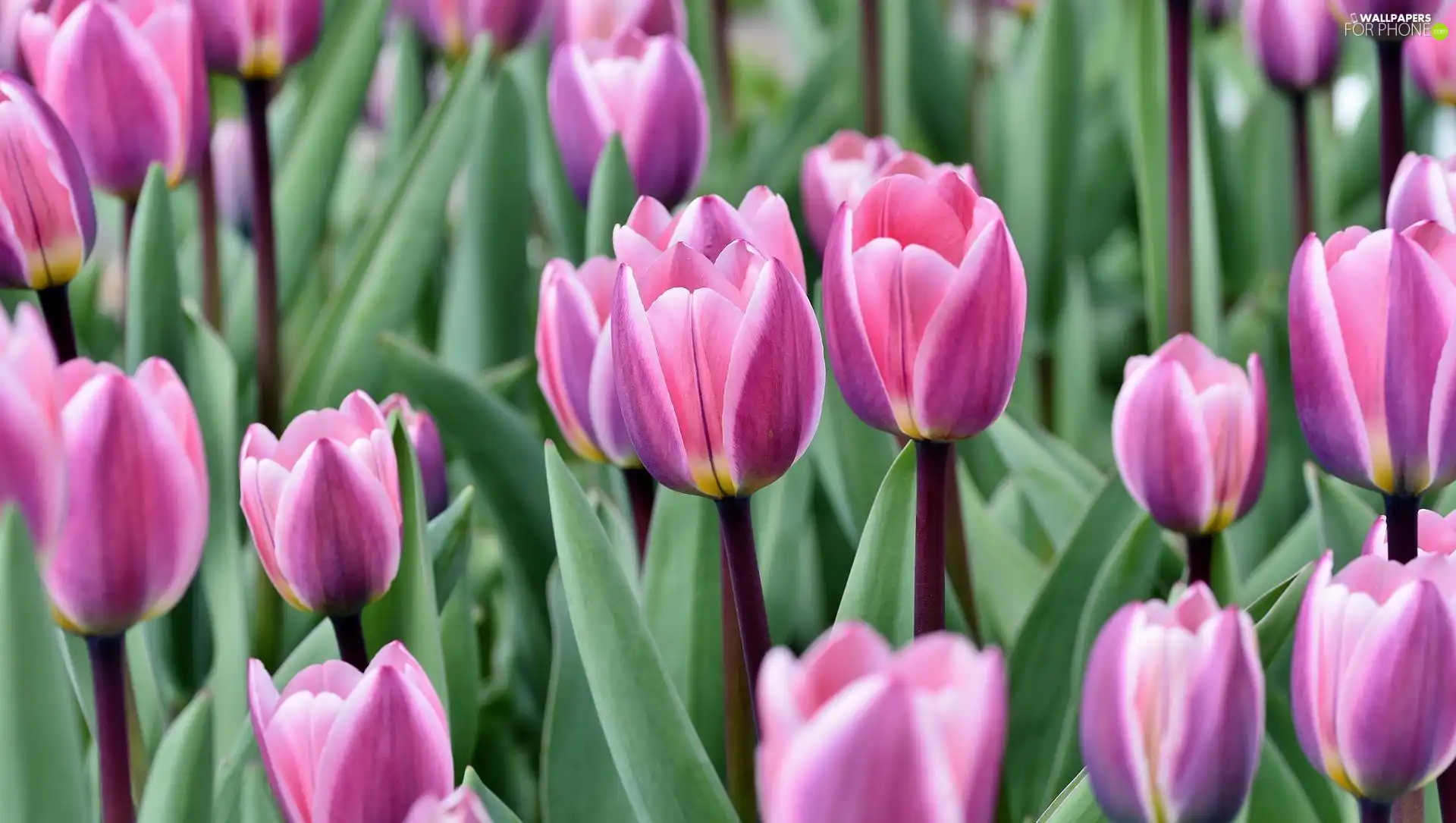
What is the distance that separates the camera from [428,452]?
56cm

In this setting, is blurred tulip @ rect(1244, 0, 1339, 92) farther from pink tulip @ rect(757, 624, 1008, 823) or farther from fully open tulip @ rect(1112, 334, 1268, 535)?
pink tulip @ rect(757, 624, 1008, 823)

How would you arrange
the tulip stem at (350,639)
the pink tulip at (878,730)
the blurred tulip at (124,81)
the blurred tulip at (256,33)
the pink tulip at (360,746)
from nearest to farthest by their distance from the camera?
the pink tulip at (878,730), the pink tulip at (360,746), the tulip stem at (350,639), the blurred tulip at (124,81), the blurred tulip at (256,33)

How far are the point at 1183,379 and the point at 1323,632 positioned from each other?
15 cm

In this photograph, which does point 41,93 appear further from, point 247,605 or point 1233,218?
point 1233,218

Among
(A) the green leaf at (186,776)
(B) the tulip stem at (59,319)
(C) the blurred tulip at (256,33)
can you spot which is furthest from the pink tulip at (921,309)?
(C) the blurred tulip at (256,33)

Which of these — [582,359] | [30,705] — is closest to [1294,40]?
[582,359]

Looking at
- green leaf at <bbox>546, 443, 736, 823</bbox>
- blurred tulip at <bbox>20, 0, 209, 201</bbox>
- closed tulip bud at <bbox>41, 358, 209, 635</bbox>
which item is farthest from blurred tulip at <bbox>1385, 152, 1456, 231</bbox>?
blurred tulip at <bbox>20, 0, 209, 201</bbox>

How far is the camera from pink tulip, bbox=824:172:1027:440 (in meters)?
0.38

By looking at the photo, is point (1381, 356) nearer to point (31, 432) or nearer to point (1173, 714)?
point (1173, 714)

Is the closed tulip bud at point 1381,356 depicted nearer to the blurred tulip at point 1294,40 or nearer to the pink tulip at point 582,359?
the pink tulip at point 582,359

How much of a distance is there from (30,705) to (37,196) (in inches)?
9.4

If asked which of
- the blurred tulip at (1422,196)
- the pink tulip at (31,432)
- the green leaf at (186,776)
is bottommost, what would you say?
the green leaf at (186,776)

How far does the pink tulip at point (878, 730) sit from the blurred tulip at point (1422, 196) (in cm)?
29

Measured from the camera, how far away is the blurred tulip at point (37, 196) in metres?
0.51
